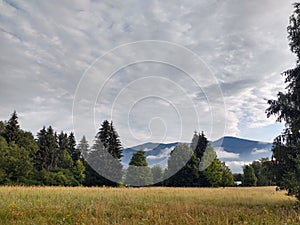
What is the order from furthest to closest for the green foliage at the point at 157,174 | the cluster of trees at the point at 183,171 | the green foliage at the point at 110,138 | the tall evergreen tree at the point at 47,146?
the tall evergreen tree at the point at 47,146
the green foliage at the point at 157,174
the green foliage at the point at 110,138
the cluster of trees at the point at 183,171

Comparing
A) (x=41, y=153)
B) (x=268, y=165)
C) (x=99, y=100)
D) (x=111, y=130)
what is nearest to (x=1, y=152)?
(x=111, y=130)

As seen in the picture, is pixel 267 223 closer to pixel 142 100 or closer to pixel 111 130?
pixel 142 100

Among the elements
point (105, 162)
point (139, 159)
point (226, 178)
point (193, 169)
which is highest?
point (139, 159)

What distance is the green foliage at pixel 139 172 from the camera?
127ft

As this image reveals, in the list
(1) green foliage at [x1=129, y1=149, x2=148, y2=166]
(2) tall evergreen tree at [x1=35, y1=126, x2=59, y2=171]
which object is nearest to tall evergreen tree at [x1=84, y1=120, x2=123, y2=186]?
(1) green foliage at [x1=129, y1=149, x2=148, y2=166]

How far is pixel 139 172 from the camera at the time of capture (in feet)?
129

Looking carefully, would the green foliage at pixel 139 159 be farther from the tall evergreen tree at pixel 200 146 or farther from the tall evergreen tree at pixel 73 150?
the tall evergreen tree at pixel 73 150

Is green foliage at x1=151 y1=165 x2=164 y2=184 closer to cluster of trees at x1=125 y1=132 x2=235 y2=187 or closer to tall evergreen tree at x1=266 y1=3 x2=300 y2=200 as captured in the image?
cluster of trees at x1=125 y1=132 x2=235 y2=187

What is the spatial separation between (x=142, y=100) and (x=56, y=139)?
41295 millimetres

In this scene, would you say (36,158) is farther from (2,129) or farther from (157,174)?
(157,174)

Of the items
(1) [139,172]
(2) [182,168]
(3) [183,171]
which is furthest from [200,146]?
(1) [139,172]

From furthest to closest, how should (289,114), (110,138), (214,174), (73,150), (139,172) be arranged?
1. (73,150)
2. (110,138)
3. (139,172)
4. (214,174)
5. (289,114)

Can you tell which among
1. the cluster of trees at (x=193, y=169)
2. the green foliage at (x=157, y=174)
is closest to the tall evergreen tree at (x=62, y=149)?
the green foliage at (x=157, y=174)

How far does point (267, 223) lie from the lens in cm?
636
